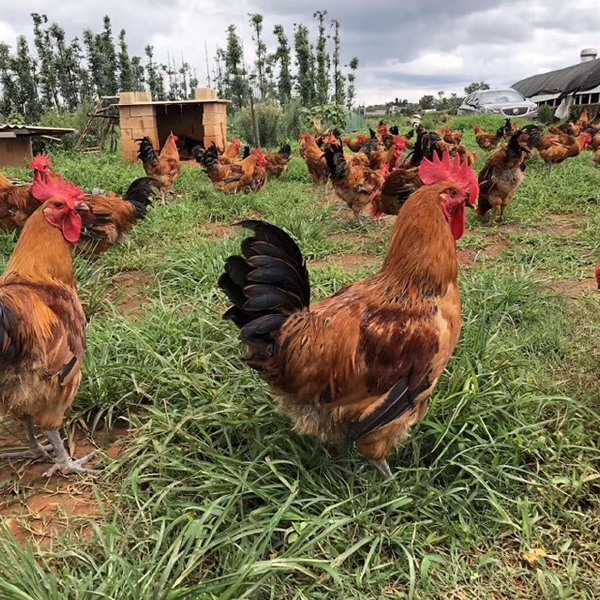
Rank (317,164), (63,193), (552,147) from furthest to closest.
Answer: (552,147), (317,164), (63,193)

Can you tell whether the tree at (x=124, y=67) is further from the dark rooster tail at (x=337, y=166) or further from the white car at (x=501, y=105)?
the dark rooster tail at (x=337, y=166)

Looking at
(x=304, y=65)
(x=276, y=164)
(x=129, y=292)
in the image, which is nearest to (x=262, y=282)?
(x=129, y=292)

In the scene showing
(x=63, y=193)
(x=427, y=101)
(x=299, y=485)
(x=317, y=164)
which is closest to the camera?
(x=299, y=485)

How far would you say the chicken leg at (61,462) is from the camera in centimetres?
262

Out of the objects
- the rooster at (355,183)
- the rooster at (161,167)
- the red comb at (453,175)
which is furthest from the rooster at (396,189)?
the rooster at (161,167)

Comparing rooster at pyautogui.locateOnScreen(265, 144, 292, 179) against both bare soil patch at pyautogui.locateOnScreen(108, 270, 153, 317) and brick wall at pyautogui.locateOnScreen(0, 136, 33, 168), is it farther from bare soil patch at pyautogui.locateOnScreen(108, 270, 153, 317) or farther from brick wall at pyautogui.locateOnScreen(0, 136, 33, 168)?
bare soil patch at pyautogui.locateOnScreen(108, 270, 153, 317)

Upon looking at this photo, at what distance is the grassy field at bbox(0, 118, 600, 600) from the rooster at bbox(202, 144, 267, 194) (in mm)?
5369

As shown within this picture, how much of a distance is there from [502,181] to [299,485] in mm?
5810

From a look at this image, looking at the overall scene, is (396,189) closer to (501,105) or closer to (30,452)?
(30,452)

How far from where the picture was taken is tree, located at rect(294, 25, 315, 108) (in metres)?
27.4

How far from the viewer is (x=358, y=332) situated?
86.4 inches

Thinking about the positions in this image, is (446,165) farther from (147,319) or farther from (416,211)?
(147,319)

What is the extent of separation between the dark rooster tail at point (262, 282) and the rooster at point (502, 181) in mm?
5441

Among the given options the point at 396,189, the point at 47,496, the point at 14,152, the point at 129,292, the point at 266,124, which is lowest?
the point at 47,496
